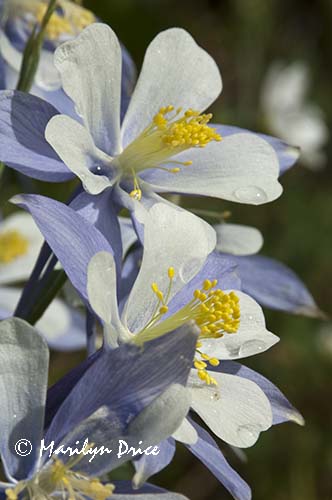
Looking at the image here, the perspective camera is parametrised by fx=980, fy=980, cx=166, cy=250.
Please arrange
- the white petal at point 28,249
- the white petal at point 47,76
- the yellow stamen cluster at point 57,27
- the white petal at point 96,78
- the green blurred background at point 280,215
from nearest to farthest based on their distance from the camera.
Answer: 1. the white petal at point 96,78
2. the white petal at point 47,76
3. the yellow stamen cluster at point 57,27
4. the white petal at point 28,249
5. the green blurred background at point 280,215

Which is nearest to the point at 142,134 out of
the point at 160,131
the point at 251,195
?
the point at 160,131

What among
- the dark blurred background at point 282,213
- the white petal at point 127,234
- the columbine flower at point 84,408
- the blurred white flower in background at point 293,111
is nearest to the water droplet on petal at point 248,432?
the columbine flower at point 84,408

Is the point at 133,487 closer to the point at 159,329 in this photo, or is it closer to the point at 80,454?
the point at 80,454

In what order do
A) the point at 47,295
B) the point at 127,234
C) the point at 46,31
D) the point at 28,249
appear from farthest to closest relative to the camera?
the point at 28,249 → the point at 46,31 → the point at 127,234 → the point at 47,295

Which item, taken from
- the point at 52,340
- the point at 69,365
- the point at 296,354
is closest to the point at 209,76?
the point at 52,340

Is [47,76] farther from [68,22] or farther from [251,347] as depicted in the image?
[251,347]

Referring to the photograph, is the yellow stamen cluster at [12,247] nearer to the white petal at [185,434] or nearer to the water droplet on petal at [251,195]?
the water droplet on petal at [251,195]
